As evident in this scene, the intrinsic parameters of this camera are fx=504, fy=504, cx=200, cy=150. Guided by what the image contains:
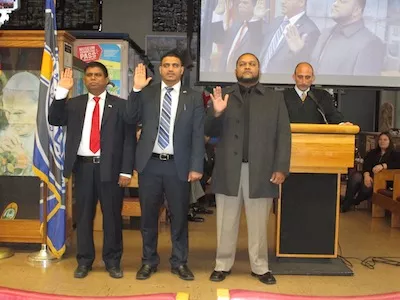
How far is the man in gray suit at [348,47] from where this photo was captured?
6.04 meters

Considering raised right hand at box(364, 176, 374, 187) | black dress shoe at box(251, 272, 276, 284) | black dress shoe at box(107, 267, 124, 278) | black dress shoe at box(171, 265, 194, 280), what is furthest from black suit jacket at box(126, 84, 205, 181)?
raised right hand at box(364, 176, 374, 187)

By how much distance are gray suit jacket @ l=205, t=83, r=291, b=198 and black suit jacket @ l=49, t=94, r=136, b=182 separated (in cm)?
64

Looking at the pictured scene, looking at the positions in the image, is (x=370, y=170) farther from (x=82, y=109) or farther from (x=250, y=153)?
(x=82, y=109)

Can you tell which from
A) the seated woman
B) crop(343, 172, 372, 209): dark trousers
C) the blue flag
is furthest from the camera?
crop(343, 172, 372, 209): dark trousers

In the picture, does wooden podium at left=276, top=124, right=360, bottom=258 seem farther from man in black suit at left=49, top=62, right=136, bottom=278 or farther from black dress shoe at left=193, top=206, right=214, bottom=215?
black dress shoe at left=193, top=206, right=214, bottom=215

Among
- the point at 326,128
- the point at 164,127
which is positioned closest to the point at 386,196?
the point at 326,128

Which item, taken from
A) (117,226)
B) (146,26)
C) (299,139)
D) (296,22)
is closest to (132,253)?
(117,226)

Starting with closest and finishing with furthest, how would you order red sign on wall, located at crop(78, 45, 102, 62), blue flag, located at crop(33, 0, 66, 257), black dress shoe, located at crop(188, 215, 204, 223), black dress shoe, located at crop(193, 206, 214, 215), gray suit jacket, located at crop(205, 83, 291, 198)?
1. gray suit jacket, located at crop(205, 83, 291, 198)
2. blue flag, located at crop(33, 0, 66, 257)
3. black dress shoe, located at crop(188, 215, 204, 223)
4. red sign on wall, located at crop(78, 45, 102, 62)
5. black dress shoe, located at crop(193, 206, 214, 215)

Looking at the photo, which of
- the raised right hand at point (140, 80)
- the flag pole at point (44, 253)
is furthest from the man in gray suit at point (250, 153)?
the flag pole at point (44, 253)

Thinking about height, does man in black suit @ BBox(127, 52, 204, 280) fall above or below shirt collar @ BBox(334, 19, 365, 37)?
below

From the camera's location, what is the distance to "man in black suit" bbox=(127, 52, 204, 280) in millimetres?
3646

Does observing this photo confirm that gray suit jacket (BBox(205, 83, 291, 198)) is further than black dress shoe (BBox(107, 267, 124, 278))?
No

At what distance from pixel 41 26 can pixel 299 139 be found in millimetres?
6479

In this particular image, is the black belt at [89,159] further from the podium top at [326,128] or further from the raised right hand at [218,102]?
the podium top at [326,128]
